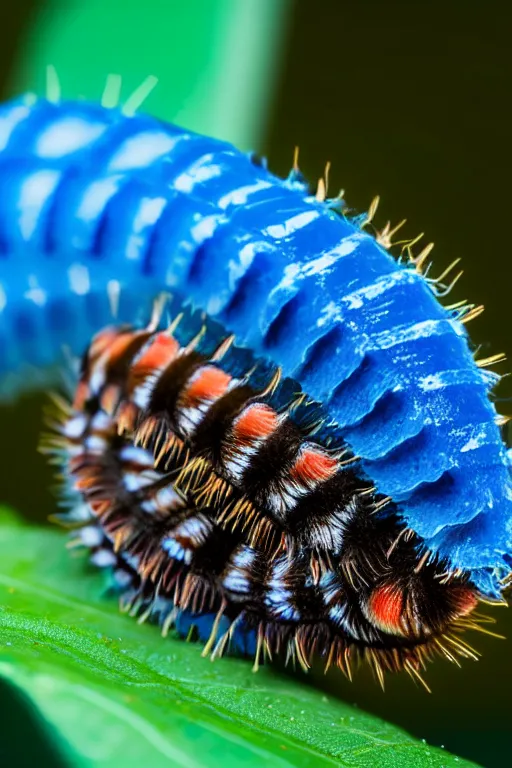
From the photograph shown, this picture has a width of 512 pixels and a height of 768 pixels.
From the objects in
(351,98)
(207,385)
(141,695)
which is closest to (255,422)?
(207,385)

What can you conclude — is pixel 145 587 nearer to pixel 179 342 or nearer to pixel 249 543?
pixel 249 543

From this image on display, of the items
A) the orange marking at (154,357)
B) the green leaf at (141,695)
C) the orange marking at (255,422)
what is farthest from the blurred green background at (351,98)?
the orange marking at (255,422)

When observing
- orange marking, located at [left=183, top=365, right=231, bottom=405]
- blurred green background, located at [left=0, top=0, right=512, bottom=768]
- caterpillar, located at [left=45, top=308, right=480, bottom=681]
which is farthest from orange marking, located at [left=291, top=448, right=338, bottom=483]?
blurred green background, located at [left=0, top=0, right=512, bottom=768]

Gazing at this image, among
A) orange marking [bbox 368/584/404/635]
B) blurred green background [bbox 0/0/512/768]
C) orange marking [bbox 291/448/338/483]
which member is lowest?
orange marking [bbox 368/584/404/635]

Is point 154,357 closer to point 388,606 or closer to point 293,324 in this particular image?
point 293,324

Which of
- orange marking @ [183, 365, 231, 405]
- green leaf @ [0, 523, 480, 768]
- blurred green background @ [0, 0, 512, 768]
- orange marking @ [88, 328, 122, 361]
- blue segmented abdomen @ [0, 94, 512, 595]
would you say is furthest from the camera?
blurred green background @ [0, 0, 512, 768]

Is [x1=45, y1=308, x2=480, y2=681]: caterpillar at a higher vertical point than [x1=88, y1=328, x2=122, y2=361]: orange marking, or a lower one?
lower

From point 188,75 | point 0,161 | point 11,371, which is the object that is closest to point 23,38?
point 188,75

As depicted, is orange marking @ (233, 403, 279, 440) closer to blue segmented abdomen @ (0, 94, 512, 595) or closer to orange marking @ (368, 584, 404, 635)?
blue segmented abdomen @ (0, 94, 512, 595)
